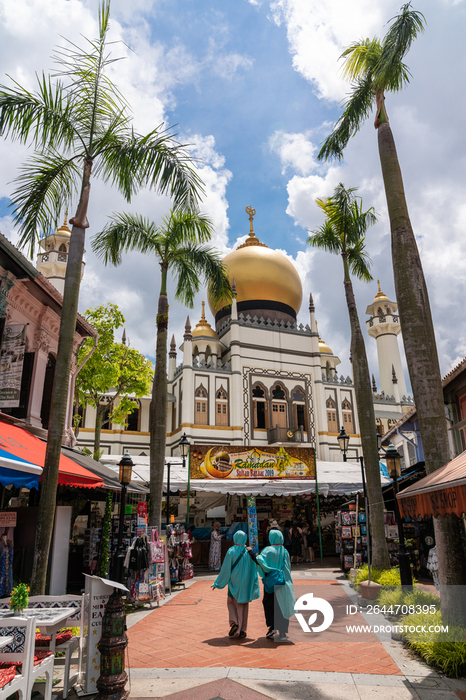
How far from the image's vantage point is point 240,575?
7.16 metres

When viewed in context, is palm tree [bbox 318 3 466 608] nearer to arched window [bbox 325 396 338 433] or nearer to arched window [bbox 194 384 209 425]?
arched window [bbox 194 384 209 425]

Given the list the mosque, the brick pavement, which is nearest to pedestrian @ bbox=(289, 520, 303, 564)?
the brick pavement

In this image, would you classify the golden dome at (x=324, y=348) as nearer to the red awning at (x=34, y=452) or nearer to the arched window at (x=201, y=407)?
the arched window at (x=201, y=407)

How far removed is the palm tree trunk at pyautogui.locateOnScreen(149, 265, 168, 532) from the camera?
12.2 m

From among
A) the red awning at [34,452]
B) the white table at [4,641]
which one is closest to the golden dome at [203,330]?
the red awning at [34,452]

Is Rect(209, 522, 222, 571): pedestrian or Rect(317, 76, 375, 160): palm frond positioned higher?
Rect(317, 76, 375, 160): palm frond

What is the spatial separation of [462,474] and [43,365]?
9674mm

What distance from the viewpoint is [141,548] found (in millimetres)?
9391

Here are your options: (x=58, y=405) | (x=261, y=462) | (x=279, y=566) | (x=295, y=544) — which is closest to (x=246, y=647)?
(x=279, y=566)

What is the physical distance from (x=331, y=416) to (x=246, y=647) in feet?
96.8

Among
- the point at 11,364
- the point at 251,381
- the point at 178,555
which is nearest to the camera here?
the point at 11,364

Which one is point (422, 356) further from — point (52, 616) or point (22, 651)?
point (22, 651)

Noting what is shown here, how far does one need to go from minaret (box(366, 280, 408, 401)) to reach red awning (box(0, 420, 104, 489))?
128 ft

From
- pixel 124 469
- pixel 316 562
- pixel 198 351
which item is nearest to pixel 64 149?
pixel 124 469
